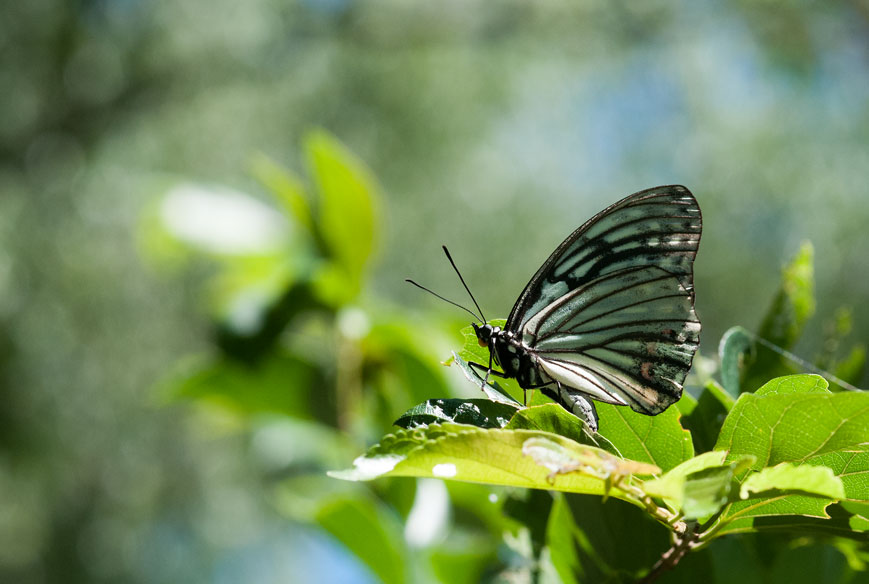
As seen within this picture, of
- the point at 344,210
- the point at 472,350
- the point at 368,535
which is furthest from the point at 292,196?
the point at 472,350

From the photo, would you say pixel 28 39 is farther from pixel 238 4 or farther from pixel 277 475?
pixel 277 475

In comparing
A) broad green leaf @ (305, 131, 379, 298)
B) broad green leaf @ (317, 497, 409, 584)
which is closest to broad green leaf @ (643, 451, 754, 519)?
broad green leaf @ (317, 497, 409, 584)

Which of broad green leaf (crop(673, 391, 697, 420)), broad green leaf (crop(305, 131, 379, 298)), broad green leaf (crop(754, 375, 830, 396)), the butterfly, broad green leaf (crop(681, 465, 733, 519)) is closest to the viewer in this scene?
broad green leaf (crop(681, 465, 733, 519))

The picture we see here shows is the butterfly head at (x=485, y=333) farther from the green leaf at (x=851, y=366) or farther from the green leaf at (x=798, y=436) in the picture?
the green leaf at (x=851, y=366)

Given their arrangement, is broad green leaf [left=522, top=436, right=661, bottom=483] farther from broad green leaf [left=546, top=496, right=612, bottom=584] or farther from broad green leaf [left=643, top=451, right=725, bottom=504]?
broad green leaf [left=546, top=496, right=612, bottom=584]

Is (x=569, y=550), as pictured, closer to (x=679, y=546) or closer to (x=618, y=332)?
(x=679, y=546)

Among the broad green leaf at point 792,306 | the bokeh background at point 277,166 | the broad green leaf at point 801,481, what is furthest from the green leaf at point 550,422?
the bokeh background at point 277,166
